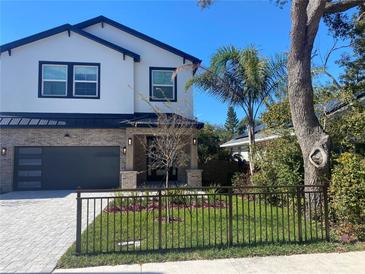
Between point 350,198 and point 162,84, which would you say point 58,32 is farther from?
point 350,198

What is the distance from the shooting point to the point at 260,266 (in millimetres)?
5070

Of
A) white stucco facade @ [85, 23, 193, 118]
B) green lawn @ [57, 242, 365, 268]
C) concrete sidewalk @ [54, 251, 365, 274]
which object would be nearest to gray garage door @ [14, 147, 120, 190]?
white stucco facade @ [85, 23, 193, 118]

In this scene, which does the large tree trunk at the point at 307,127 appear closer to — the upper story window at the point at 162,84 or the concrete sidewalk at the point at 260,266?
the concrete sidewalk at the point at 260,266

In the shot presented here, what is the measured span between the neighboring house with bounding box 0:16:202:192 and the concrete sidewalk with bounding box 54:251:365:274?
9.28 m

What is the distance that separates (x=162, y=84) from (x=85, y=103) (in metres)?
4.15

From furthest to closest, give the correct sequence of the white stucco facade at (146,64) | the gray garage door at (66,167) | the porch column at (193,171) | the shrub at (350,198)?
the white stucco facade at (146,64) → the gray garage door at (66,167) → the porch column at (193,171) → the shrub at (350,198)

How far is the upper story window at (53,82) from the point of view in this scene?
52.6ft

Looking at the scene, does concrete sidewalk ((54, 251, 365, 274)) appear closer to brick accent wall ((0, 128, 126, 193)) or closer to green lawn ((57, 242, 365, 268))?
green lawn ((57, 242, 365, 268))

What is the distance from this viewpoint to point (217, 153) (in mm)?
18516

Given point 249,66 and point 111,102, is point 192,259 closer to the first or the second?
point 249,66

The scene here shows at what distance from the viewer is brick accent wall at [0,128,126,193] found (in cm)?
1470

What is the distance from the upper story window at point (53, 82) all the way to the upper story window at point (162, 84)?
450cm

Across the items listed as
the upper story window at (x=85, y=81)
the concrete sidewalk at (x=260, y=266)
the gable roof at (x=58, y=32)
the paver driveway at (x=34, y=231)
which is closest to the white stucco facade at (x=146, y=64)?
the gable roof at (x=58, y=32)

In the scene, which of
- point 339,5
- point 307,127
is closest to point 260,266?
point 307,127
